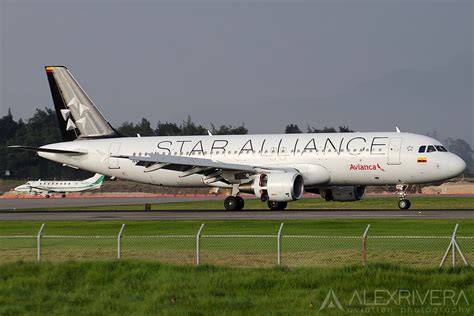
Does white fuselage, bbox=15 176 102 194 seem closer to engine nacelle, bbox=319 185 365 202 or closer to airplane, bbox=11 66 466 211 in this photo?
airplane, bbox=11 66 466 211

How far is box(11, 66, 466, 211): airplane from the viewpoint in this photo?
53.1 m

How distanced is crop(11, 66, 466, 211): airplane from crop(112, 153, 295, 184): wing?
0.20ft

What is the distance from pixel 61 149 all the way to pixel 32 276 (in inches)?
1489

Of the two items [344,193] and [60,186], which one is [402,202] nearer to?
[344,193]

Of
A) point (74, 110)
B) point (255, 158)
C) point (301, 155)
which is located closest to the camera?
point (301, 155)

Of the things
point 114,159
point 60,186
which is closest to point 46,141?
point 60,186

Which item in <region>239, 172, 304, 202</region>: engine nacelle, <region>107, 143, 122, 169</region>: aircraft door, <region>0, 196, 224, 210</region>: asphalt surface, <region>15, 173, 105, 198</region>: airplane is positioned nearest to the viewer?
<region>239, 172, 304, 202</region>: engine nacelle

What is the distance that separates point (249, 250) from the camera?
107 ft

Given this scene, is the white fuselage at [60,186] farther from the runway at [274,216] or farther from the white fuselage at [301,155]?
the runway at [274,216]

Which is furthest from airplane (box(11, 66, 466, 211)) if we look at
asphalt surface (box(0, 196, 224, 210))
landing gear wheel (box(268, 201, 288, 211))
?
asphalt surface (box(0, 196, 224, 210))

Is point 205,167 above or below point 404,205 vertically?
above

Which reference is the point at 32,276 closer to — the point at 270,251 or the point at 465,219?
the point at 270,251

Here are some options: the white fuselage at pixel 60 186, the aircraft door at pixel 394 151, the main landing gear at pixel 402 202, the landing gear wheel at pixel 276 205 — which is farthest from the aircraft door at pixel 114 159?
the white fuselage at pixel 60 186

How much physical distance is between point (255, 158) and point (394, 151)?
8947 mm
